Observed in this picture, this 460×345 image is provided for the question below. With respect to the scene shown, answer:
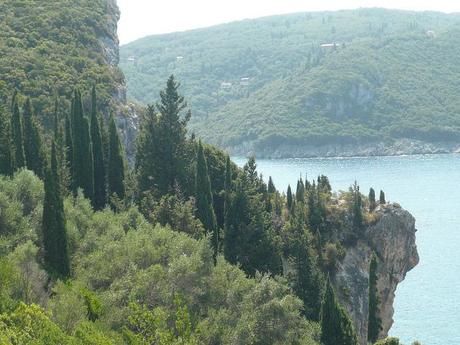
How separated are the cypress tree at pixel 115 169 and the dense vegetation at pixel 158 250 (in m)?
0.11

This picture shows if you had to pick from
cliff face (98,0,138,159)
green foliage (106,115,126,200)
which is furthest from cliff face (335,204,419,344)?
cliff face (98,0,138,159)

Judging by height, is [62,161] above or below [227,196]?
above

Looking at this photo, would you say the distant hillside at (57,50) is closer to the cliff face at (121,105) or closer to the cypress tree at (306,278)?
the cliff face at (121,105)

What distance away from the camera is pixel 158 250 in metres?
39.8

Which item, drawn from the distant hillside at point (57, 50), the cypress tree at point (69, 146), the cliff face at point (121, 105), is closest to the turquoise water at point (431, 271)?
the cliff face at point (121, 105)

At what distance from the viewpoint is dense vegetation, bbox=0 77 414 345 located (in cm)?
3312

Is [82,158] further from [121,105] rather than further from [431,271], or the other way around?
[431,271]

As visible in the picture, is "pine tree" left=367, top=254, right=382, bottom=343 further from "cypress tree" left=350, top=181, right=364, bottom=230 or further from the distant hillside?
the distant hillside

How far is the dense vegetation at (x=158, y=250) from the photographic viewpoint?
33125mm

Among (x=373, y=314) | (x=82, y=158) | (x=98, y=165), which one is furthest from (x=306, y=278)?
(x=98, y=165)

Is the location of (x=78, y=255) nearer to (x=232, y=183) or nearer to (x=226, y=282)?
(x=226, y=282)

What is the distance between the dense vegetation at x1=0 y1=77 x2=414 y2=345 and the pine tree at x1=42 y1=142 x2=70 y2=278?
0.18 feet

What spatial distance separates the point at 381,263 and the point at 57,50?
5262 cm

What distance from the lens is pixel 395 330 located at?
7950 cm
